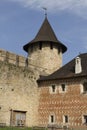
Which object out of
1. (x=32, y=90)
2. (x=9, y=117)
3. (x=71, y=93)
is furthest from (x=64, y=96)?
(x=9, y=117)

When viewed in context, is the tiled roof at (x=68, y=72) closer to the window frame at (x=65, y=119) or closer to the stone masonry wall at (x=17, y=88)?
the stone masonry wall at (x=17, y=88)

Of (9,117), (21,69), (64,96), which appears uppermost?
(21,69)

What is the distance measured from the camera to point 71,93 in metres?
26.6

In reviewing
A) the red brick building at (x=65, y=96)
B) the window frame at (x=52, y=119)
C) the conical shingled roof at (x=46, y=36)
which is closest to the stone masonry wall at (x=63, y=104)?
the red brick building at (x=65, y=96)

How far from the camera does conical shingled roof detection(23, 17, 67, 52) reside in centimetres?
3102

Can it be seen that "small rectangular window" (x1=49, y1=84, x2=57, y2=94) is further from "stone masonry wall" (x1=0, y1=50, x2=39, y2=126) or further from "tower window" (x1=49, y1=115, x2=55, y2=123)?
"tower window" (x1=49, y1=115, x2=55, y2=123)

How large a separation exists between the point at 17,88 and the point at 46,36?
7577mm

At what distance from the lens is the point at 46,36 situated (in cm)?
3147

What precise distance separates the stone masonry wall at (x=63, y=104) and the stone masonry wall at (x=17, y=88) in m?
0.68

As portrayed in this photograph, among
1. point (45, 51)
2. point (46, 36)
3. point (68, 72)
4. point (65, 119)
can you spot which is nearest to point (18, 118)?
point (65, 119)

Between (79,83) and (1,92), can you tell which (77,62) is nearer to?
(79,83)

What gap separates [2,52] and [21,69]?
2261mm

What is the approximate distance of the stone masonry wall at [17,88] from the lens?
25.0 meters

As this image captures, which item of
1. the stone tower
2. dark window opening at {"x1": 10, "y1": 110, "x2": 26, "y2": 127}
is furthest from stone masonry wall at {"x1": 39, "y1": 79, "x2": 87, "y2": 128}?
the stone tower
